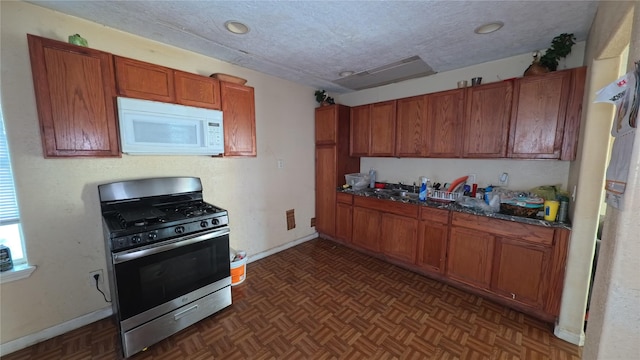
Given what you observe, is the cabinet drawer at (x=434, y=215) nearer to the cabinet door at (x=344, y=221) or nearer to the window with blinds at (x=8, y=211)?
the cabinet door at (x=344, y=221)

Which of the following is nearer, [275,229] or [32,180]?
[32,180]

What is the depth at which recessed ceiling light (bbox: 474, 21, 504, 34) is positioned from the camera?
1820 mm

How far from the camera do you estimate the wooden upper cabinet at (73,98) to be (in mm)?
1574

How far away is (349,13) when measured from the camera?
5.55 ft

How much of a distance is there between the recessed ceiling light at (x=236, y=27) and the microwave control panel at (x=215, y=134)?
879 millimetres

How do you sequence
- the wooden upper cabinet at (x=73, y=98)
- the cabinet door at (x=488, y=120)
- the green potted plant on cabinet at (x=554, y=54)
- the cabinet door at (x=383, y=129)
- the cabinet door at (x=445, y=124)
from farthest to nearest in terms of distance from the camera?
the cabinet door at (x=383, y=129) → the cabinet door at (x=445, y=124) → the cabinet door at (x=488, y=120) → the green potted plant on cabinet at (x=554, y=54) → the wooden upper cabinet at (x=73, y=98)

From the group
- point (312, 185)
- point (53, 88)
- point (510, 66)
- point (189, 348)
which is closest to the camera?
point (53, 88)

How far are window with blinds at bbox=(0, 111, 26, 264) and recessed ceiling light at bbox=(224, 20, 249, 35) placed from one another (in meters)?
1.71

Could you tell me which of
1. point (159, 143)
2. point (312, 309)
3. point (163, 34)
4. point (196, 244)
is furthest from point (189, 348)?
point (163, 34)

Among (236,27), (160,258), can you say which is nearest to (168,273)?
(160,258)

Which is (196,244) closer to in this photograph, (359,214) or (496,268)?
(359,214)

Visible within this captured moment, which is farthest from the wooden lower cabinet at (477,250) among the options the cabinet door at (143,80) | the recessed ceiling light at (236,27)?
the cabinet door at (143,80)

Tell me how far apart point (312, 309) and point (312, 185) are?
201 centimetres

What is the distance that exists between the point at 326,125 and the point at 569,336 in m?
3.31
